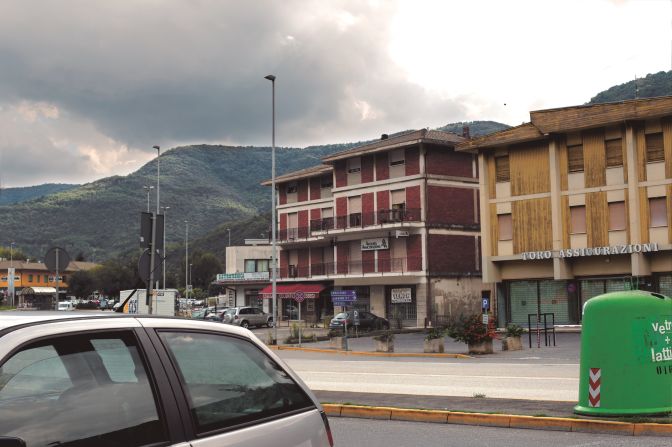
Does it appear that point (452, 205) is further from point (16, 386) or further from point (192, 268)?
point (192, 268)

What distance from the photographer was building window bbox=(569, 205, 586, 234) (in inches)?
1662

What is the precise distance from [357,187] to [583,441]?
5005 centimetres

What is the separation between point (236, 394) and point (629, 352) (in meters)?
7.47

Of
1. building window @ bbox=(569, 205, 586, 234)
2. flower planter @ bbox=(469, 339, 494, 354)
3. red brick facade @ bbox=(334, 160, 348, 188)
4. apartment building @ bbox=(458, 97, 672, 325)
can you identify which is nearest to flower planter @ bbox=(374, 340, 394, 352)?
flower planter @ bbox=(469, 339, 494, 354)

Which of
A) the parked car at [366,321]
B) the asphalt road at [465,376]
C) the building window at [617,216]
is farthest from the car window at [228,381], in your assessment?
the parked car at [366,321]

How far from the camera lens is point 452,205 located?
5609 centimetres

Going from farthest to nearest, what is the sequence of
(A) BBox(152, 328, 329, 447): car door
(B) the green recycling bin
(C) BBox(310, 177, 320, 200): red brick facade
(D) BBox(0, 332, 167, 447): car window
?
(C) BBox(310, 177, 320, 200): red brick facade, (B) the green recycling bin, (A) BBox(152, 328, 329, 447): car door, (D) BBox(0, 332, 167, 447): car window

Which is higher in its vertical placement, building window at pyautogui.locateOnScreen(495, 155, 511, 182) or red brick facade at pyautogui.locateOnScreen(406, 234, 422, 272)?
building window at pyautogui.locateOnScreen(495, 155, 511, 182)

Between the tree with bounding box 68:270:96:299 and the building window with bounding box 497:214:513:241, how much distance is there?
301ft

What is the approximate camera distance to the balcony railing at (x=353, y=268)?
55.3 m

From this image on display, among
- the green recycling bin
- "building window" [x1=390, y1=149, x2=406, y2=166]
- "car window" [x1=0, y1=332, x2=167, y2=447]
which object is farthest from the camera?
"building window" [x1=390, y1=149, x2=406, y2=166]

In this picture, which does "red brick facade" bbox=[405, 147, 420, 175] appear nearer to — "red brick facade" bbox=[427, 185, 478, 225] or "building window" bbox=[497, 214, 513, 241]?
"red brick facade" bbox=[427, 185, 478, 225]

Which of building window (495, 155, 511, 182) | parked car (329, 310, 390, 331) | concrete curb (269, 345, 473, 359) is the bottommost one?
concrete curb (269, 345, 473, 359)

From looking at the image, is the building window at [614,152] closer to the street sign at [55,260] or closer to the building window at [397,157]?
the building window at [397,157]
